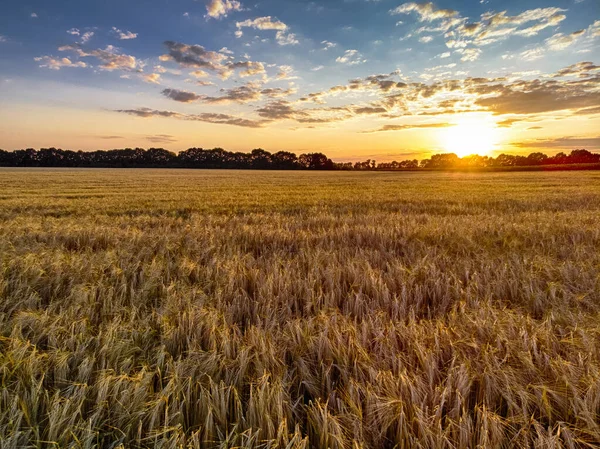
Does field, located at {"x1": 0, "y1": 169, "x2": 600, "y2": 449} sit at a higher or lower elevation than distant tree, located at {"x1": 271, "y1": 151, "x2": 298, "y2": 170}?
lower

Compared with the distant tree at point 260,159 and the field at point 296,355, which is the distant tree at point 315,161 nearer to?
the distant tree at point 260,159

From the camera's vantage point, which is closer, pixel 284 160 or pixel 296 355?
pixel 296 355

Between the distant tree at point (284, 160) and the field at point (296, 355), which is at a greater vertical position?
the distant tree at point (284, 160)

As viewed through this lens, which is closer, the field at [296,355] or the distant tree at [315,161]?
the field at [296,355]

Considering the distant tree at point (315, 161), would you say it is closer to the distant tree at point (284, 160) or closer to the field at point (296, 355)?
the distant tree at point (284, 160)

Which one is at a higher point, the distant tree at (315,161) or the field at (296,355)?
the distant tree at (315,161)

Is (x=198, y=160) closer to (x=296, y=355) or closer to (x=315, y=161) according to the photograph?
(x=315, y=161)

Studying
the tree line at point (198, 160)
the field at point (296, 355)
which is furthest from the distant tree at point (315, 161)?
the field at point (296, 355)

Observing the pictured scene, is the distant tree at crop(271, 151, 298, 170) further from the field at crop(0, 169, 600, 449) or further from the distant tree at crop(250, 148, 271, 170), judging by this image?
the field at crop(0, 169, 600, 449)

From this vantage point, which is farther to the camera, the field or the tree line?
the tree line

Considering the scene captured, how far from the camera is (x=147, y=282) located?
3.74 m

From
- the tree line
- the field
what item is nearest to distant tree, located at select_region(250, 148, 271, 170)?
the tree line

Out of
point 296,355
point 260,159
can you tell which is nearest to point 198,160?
point 260,159

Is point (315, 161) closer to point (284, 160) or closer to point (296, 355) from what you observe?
point (284, 160)
